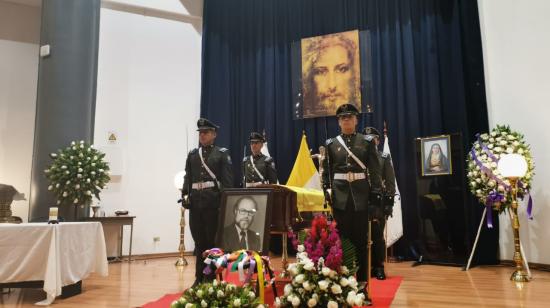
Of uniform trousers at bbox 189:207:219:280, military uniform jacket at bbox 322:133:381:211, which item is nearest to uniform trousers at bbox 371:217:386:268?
military uniform jacket at bbox 322:133:381:211

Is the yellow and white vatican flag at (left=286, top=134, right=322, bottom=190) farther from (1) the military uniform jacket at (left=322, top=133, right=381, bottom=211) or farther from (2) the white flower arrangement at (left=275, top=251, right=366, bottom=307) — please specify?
(2) the white flower arrangement at (left=275, top=251, right=366, bottom=307)

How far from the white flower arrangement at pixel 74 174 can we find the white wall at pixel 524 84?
580 centimetres

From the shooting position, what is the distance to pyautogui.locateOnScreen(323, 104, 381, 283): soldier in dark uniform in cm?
352

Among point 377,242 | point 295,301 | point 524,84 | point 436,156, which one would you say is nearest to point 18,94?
point 377,242

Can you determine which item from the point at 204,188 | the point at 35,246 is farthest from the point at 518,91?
the point at 35,246

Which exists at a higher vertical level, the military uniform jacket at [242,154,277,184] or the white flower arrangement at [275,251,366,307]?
the military uniform jacket at [242,154,277,184]

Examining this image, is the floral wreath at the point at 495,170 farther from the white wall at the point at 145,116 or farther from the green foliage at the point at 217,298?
the white wall at the point at 145,116

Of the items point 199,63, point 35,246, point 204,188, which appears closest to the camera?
point 35,246

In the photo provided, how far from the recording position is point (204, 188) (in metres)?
4.23

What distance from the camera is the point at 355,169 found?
359 centimetres

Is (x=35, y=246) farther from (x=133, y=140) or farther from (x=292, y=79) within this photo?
(x=292, y=79)

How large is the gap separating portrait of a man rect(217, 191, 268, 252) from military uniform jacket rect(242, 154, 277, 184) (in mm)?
2580

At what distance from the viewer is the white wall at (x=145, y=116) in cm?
780

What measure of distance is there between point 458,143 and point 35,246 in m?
5.22
